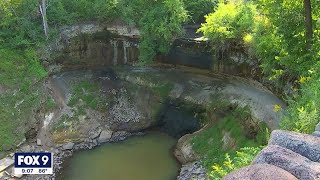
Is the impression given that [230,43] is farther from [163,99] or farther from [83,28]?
[83,28]

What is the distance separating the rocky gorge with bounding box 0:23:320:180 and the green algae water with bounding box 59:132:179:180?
0.58 metres

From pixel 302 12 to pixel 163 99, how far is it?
1161cm

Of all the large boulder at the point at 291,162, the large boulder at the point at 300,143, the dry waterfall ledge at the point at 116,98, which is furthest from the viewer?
the dry waterfall ledge at the point at 116,98

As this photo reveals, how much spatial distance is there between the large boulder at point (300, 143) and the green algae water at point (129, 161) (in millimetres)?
12602

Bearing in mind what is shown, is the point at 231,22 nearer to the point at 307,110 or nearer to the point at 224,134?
the point at 224,134

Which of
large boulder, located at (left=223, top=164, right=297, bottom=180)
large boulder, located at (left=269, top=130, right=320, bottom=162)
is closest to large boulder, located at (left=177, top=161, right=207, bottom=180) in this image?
large boulder, located at (left=269, top=130, right=320, bottom=162)

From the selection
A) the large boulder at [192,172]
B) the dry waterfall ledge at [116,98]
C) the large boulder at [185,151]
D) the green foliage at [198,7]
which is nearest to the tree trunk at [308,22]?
the dry waterfall ledge at [116,98]

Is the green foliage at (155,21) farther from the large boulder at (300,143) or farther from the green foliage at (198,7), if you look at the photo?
the large boulder at (300,143)

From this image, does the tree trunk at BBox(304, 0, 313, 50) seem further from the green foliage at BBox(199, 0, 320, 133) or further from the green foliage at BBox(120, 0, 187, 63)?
the green foliage at BBox(120, 0, 187, 63)

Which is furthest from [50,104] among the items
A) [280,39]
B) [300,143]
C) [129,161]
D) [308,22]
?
[300,143]

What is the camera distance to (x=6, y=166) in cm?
2042

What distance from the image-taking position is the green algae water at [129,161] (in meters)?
21.0

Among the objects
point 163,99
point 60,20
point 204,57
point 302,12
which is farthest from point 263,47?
point 60,20

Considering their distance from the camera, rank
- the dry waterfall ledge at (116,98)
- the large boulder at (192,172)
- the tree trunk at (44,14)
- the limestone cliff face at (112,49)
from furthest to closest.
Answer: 1. the tree trunk at (44,14)
2. the limestone cliff face at (112,49)
3. the dry waterfall ledge at (116,98)
4. the large boulder at (192,172)
